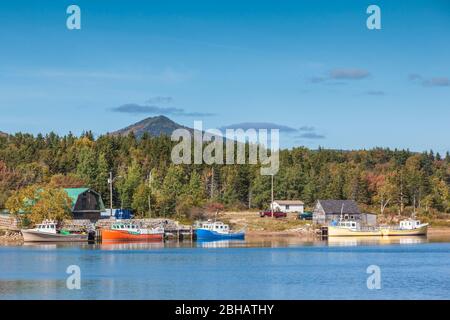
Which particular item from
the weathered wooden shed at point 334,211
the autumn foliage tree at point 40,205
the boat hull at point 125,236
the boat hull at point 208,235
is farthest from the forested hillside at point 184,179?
the boat hull at point 125,236

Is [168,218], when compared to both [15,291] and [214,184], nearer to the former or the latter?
[214,184]

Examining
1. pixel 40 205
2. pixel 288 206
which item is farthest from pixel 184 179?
pixel 40 205

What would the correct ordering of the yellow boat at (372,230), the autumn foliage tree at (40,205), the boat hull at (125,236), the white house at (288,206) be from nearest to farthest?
the boat hull at (125,236), the autumn foliage tree at (40,205), the yellow boat at (372,230), the white house at (288,206)

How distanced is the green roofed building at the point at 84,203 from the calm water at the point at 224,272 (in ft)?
81.2

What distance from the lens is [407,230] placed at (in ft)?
380

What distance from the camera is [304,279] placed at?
54969 mm

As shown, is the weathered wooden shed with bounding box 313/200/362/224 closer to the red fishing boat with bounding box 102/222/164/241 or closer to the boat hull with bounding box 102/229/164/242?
the red fishing boat with bounding box 102/222/164/241

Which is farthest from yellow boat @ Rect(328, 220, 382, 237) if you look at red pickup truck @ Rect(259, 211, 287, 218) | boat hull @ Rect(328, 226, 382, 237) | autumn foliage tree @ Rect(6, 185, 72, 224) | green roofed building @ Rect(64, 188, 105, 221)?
autumn foliage tree @ Rect(6, 185, 72, 224)

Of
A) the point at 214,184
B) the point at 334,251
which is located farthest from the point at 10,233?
the point at 214,184

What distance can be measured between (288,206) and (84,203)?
36.3 m

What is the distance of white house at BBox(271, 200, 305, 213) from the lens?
135250mm

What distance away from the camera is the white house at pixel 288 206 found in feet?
444

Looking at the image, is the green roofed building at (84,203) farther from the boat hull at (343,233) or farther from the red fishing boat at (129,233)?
the boat hull at (343,233)

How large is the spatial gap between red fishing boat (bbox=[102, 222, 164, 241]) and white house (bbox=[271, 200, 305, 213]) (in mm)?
37143
